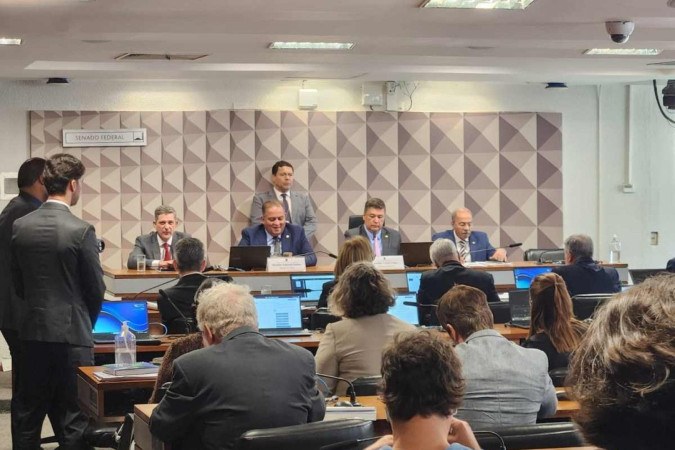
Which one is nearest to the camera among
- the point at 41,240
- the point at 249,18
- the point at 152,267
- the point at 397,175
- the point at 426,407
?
the point at 426,407

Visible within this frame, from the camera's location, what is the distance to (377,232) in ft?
34.8

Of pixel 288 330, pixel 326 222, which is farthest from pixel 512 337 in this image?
pixel 326 222

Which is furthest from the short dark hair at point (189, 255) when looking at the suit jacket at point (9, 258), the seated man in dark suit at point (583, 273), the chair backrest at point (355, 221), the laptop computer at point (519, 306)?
the chair backrest at point (355, 221)

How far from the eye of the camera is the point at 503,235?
12.6 m

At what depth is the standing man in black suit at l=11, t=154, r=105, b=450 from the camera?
539cm

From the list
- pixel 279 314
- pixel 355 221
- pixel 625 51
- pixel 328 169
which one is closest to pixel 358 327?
pixel 279 314

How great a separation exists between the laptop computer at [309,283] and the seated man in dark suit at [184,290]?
209 cm

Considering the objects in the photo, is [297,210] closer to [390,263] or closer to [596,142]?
[390,263]

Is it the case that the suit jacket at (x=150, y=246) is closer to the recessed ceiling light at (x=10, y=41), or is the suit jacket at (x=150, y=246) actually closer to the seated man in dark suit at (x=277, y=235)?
the seated man in dark suit at (x=277, y=235)

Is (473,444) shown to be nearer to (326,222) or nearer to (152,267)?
(152,267)

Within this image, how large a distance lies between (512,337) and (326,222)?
5349 millimetres

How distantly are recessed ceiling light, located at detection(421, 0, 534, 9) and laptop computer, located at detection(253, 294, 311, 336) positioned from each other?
229cm

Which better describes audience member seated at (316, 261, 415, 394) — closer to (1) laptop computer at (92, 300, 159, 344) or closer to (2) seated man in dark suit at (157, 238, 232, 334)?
(2) seated man in dark suit at (157, 238, 232, 334)

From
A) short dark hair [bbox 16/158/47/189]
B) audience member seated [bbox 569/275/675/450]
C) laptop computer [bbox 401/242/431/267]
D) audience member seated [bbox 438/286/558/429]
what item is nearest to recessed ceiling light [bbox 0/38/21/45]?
short dark hair [bbox 16/158/47/189]
